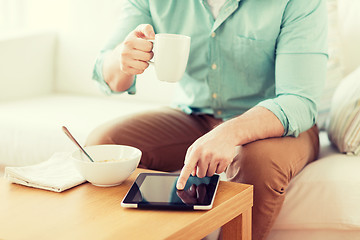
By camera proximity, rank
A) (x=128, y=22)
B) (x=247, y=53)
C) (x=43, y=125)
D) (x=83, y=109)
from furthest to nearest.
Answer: (x=83, y=109) → (x=43, y=125) → (x=128, y=22) → (x=247, y=53)

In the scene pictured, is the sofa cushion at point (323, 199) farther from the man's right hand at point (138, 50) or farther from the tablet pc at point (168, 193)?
the man's right hand at point (138, 50)

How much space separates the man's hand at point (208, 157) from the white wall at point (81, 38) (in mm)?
1065

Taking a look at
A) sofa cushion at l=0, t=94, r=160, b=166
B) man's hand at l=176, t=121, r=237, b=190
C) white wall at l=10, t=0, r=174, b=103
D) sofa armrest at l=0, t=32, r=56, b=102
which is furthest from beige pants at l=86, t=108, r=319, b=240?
sofa armrest at l=0, t=32, r=56, b=102

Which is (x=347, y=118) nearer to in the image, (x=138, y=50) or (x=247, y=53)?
(x=247, y=53)

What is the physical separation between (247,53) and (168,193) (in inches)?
22.8

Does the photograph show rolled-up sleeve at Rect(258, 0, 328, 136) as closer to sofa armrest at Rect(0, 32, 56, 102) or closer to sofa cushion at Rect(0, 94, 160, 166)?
sofa cushion at Rect(0, 94, 160, 166)

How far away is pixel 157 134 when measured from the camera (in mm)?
1470

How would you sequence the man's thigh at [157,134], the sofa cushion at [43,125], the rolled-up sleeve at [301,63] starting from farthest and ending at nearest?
the sofa cushion at [43,125] < the man's thigh at [157,134] < the rolled-up sleeve at [301,63]

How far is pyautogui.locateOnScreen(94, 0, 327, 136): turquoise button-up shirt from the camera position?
132 centimetres

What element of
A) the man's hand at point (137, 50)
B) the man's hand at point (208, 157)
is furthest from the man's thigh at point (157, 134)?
the man's hand at point (208, 157)

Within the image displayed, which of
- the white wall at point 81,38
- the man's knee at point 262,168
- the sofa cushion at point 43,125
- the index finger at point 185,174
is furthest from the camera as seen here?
the white wall at point 81,38

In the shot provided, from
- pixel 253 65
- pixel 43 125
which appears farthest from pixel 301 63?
pixel 43 125

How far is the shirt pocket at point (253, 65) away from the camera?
1.44 metres

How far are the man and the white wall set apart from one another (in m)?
0.64
